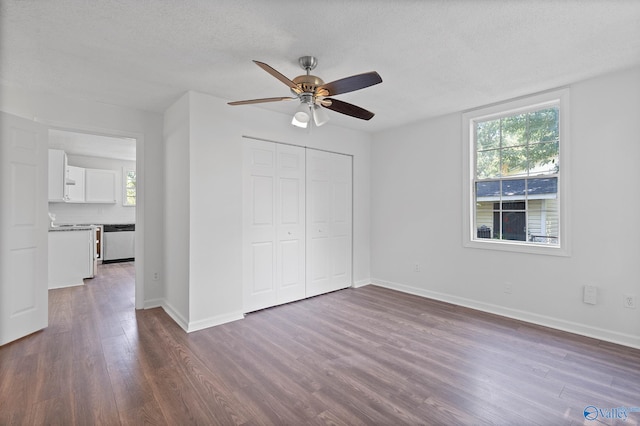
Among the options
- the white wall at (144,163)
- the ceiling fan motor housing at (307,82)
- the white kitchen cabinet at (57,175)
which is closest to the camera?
the ceiling fan motor housing at (307,82)

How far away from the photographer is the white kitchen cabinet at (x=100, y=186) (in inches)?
284

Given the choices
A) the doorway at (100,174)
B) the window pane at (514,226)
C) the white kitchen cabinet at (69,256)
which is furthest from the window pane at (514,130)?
the white kitchen cabinet at (69,256)

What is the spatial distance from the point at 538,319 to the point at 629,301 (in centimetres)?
82

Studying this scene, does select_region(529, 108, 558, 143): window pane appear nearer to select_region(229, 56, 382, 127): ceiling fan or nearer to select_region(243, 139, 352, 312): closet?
select_region(229, 56, 382, 127): ceiling fan

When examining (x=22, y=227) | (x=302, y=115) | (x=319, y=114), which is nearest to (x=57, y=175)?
(x=22, y=227)

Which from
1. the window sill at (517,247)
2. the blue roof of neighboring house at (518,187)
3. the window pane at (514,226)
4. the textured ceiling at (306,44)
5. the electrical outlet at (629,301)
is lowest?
the electrical outlet at (629,301)

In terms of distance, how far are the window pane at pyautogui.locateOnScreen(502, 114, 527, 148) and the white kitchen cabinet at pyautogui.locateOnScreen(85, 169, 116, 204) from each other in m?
8.51

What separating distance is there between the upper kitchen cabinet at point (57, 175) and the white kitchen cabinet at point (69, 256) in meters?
1.34

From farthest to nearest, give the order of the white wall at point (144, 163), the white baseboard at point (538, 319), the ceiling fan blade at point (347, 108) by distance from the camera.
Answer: the white wall at point (144, 163) → the white baseboard at point (538, 319) → the ceiling fan blade at point (347, 108)

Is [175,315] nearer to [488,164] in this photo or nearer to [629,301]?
[488,164]

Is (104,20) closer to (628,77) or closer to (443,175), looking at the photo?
(443,175)

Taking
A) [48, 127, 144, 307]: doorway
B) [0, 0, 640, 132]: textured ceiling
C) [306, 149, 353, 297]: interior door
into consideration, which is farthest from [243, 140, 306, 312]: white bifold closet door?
[48, 127, 144, 307]: doorway

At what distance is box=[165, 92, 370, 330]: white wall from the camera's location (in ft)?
11.0

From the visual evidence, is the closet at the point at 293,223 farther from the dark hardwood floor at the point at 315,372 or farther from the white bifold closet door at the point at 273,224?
the dark hardwood floor at the point at 315,372
